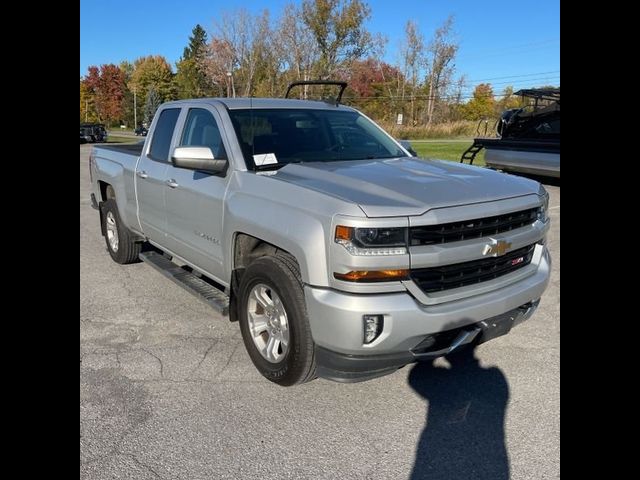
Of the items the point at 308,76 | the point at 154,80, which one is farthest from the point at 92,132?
the point at 154,80

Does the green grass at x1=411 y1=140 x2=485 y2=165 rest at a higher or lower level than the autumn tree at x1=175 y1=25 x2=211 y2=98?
lower

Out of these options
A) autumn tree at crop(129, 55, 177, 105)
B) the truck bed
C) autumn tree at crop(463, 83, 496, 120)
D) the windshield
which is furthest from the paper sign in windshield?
autumn tree at crop(129, 55, 177, 105)

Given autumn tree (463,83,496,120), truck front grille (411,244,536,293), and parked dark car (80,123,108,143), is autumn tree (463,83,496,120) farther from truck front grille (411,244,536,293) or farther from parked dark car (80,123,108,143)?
truck front grille (411,244,536,293)

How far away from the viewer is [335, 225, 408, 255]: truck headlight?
2908 mm

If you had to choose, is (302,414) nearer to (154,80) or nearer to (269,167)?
(269,167)

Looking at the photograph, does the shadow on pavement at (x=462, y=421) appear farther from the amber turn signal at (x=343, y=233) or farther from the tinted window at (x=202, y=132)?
the tinted window at (x=202, y=132)

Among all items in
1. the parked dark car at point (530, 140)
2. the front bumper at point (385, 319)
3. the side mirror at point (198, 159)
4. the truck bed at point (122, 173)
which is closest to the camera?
the front bumper at point (385, 319)

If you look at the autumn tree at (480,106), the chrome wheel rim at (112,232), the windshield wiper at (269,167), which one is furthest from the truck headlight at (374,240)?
the autumn tree at (480,106)

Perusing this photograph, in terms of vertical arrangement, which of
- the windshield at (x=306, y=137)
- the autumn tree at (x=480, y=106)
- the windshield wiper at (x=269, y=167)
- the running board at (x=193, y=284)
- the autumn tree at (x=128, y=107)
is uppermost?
the autumn tree at (x=128, y=107)

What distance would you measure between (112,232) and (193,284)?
258cm

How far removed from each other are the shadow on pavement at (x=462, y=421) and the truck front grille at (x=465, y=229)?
725 millimetres

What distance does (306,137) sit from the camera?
4.55m

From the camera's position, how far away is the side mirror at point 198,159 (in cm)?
397
